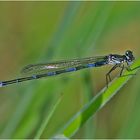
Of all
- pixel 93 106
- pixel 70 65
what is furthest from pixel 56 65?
pixel 93 106

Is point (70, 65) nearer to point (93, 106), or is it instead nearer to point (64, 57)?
point (64, 57)

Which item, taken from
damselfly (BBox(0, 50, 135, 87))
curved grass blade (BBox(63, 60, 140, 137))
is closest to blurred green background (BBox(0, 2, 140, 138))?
damselfly (BBox(0, 50, 135, 87))

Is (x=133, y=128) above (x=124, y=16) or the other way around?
the other way around

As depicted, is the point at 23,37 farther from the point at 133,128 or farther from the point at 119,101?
the point at 133,128

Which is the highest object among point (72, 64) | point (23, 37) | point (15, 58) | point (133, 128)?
point (23, 37)

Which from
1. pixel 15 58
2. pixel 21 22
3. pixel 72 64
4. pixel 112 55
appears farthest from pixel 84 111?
pixel 21 22

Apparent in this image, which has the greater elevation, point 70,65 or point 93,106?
point 70,65
